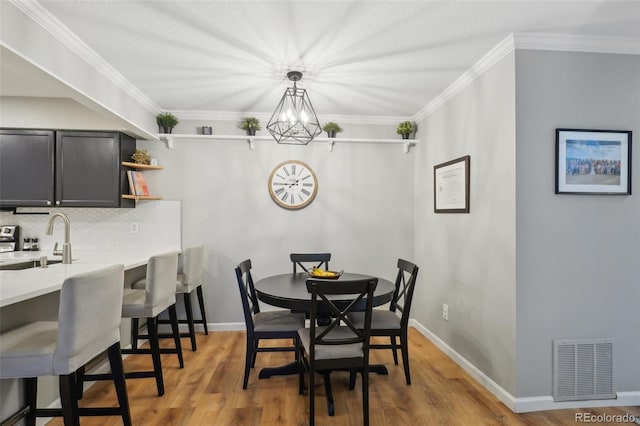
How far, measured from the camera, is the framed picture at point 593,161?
7.75ft

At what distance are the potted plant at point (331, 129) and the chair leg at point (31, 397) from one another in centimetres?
322

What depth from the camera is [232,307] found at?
3.97 meters

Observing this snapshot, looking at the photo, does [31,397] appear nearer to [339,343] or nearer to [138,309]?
[138,309]

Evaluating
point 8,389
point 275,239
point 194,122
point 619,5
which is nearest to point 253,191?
point 275,239

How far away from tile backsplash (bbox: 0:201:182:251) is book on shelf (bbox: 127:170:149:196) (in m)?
0.20

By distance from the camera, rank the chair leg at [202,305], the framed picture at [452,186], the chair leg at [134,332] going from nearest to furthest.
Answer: the framed picture at [452,186], the chair leg at [134,332], the chair leg at [202,305]

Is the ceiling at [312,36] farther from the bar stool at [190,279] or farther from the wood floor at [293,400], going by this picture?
the wood floor at [293,400]

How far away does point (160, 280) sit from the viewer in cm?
248

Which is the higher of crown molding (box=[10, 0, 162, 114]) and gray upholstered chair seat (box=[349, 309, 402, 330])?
crown molding (box=[10, 0, 162, 114])

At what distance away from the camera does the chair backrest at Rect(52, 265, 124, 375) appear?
4.84 feet

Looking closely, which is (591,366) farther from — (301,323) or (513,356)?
(301,323)

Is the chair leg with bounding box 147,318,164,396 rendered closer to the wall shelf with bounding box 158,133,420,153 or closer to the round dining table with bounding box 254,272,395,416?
the round dining table with bounding box 254,272,395,416

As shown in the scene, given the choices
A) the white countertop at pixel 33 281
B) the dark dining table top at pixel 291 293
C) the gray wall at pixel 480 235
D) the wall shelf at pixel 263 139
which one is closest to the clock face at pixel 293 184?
the wall shelf at pixel 263 139

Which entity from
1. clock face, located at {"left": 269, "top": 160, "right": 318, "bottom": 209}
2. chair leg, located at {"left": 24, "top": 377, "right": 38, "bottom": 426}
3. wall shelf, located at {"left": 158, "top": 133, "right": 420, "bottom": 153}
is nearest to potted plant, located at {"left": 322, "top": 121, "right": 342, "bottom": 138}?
wall shelf, located at {"left": 158, "top": 133, "right": 420, "bottom": 153}
